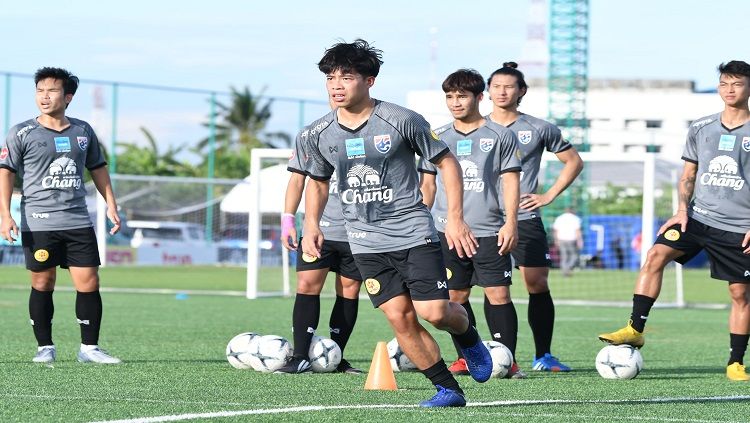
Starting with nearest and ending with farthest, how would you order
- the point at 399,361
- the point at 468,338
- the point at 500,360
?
the point at 468,338
the point at 500,360
the point at 399,361

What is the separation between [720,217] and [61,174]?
15.7 feet

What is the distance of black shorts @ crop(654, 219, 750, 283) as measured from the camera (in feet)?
30.8

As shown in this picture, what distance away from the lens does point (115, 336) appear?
12.7m

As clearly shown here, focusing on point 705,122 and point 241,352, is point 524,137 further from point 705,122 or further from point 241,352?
point 241,352

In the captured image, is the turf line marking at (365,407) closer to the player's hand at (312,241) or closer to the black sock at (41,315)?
the player's hand at (312,241)

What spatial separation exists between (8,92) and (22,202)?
23.8 metres

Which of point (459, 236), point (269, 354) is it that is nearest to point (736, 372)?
point (269, 354)

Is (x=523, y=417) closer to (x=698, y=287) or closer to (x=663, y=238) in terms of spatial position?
(x=663, y=238)

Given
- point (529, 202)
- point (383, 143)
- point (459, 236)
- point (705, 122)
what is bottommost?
point (459, 236)

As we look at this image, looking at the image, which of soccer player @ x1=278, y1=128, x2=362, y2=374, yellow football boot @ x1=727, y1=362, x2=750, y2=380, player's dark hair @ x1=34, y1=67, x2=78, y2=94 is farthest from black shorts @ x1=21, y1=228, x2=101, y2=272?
yellow football boot @ x1=727, y1=362, x2=750, y2=380

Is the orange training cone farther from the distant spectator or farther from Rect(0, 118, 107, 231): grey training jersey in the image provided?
the distant spectator

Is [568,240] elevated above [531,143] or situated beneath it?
situated beneath

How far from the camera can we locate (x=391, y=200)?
23.5 feet

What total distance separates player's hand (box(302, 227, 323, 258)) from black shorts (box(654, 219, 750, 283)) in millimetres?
3175
